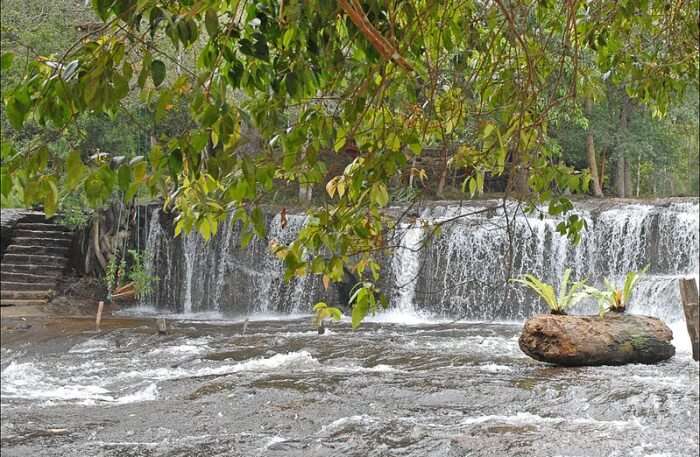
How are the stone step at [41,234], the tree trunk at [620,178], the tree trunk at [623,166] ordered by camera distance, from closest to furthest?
the stone step at [41,234], the tree trunk at [623,166], the tree trunk at [620,178]

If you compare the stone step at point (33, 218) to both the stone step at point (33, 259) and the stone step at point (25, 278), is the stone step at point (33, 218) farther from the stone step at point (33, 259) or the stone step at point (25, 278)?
the stone step at point (25, 278)

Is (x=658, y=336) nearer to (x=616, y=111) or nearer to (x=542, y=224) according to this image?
(x=542, y=224)

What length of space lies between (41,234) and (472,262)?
9446 mm

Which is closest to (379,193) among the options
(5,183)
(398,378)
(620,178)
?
(5,183)

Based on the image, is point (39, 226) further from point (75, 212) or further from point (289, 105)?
point (289, 105)

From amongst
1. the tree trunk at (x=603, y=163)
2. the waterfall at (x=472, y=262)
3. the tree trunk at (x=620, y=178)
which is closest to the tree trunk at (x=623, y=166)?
the tree trunk at (x=620, y=178)

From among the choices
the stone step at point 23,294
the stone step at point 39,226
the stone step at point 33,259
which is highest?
the stone step at point 39,226

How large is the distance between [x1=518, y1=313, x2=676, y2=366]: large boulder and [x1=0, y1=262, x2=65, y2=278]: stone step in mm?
11983

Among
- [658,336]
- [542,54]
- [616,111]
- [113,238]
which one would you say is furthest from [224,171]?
[616,111]

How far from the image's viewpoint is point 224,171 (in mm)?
2566

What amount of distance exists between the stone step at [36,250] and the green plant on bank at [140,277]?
1512 millimetres

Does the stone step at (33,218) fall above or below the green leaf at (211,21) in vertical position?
above

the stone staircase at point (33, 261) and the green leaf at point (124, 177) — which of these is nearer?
the green leaf at point (124, 177)

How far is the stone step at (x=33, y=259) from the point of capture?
1836 cm
